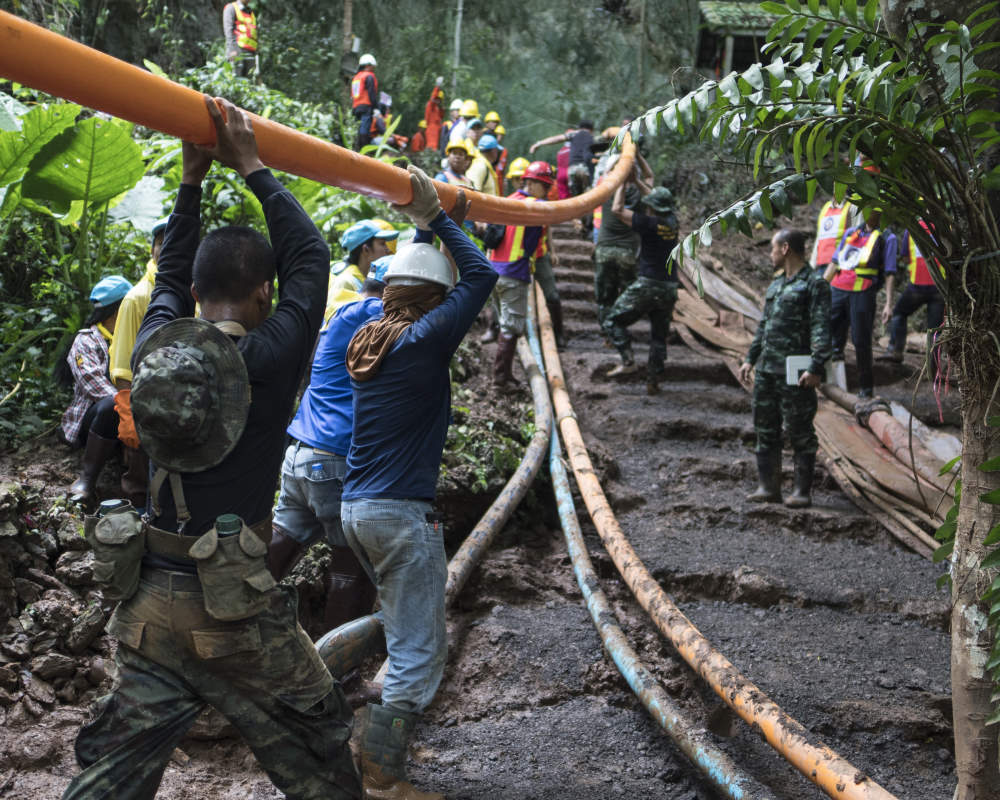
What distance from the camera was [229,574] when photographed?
2373mm

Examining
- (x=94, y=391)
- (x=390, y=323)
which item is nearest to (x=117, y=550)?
(x=390, y=323)

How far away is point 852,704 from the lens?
161 inches

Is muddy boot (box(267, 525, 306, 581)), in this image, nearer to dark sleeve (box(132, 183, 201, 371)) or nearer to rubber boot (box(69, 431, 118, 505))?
rubber boot (box(69, 431, 118, 505))

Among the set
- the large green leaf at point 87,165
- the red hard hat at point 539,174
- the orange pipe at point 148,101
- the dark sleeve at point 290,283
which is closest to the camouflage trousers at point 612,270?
the red hard hat at point 539,174

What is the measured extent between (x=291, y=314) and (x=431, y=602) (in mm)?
1325

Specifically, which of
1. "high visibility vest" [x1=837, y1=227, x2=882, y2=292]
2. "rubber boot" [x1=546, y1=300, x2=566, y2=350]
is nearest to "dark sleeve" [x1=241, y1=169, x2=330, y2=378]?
"high visibility vest" [x1=837, y1=227, x2=882, y2=292]

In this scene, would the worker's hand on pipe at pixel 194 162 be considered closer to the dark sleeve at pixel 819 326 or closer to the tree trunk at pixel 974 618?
the tree trunk at pixel 974 618

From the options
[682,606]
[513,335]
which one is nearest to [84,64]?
[682,606]

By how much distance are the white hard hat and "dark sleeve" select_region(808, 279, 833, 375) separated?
355 centimetres

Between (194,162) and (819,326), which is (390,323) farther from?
(819,326)

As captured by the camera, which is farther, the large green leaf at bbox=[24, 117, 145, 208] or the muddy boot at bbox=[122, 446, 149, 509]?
the large green leaf at bbox=[24, 117, 145, 208]

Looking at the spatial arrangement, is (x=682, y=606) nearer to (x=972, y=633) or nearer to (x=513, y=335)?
(x=972, y=633)

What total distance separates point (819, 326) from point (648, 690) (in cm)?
332

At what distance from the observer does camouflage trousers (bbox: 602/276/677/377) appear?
8.41 meters
